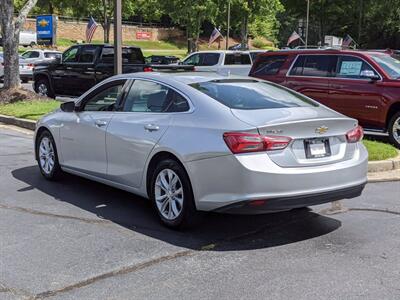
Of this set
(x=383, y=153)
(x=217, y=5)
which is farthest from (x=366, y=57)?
(x=217, y=5)

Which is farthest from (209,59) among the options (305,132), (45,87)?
(305,132)

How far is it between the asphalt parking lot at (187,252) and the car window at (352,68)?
4.50 metres

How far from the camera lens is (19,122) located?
1329 centimetres

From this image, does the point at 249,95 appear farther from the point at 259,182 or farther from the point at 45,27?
the point at 45,27

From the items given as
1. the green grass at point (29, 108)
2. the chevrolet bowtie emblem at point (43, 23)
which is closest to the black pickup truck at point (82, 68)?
the green grass at point (29, 108)

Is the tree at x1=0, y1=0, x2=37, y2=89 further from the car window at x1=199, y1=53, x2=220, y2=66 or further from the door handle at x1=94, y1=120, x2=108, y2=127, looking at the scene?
the door handle at x1=94, y1=120, x2=108, y2=127

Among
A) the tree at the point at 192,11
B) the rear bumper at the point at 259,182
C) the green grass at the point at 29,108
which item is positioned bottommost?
the green grass at the point at 29,108

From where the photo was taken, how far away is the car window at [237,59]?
20.7 meters

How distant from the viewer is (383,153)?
30.1 feet

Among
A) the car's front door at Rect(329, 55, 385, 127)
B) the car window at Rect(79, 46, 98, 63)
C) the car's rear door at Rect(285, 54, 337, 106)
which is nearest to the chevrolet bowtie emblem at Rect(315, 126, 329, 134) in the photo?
the car's front door at Rect(329, 55, 385, 127)

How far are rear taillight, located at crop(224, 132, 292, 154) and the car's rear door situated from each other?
6.81m

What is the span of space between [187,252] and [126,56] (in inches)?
527

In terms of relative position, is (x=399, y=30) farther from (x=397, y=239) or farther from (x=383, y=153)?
(x=397, y=239)

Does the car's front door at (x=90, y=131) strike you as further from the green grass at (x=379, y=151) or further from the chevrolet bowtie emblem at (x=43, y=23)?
the chevrolet bowtie emblem at (x=43, y=23)
